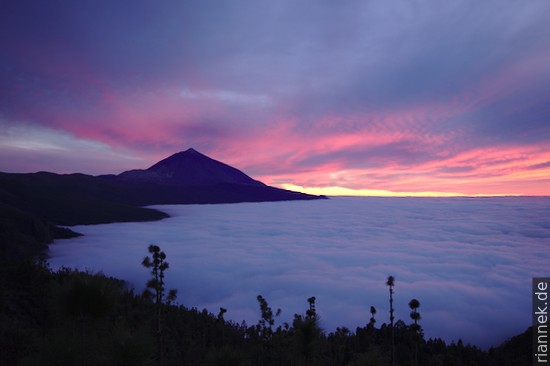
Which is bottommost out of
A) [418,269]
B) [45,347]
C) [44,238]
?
[418,269]

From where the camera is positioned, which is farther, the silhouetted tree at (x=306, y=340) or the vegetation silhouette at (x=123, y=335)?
the silhouetted tree at (x=306, y=340)

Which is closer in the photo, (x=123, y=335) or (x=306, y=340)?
(x=123, y=335)

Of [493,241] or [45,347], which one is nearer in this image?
[45,347]

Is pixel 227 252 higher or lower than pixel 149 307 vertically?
lower

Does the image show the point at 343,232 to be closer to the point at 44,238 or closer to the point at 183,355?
the point at 44,238

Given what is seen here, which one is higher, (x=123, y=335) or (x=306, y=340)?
(x=123, y=335)

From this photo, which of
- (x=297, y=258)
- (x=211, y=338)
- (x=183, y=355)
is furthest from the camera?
(x=297, y=258)

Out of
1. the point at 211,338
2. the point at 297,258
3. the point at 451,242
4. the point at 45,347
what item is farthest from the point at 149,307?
the point at 451,242

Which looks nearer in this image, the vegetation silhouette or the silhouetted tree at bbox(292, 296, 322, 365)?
the vegetation silhouette

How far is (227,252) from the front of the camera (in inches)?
4122

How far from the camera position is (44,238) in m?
71.2

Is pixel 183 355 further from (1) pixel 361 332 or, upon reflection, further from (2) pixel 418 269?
(2) pixel 418 269

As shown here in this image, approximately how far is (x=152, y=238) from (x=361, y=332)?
102851 mm

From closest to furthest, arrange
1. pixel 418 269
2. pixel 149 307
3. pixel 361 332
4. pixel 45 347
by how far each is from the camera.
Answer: pixel 45 347 < pixel 149 307 < pixel 361 332 < pixel 418 269
